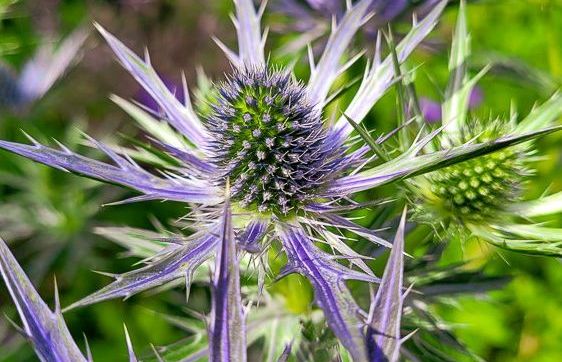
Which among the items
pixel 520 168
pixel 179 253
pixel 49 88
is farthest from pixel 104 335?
pixel 520 168

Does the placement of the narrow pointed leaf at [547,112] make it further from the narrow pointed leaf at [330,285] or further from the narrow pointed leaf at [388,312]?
the narrow pointed leaf at [388,312]

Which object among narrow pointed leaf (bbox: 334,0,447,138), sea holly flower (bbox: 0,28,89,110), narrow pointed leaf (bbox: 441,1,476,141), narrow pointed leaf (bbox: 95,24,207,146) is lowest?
narrow pointed leaf (bbox: 441,1,476,141)

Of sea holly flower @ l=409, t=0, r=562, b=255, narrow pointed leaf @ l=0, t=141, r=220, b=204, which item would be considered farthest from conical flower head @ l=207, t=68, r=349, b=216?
sea holly flower @ l=409, t=0, r=562, b=255

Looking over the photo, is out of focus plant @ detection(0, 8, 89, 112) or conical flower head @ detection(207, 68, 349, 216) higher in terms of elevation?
out of focus plant @ detection(0, 8, 89, 112)

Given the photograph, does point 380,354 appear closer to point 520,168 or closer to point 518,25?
point 520,168

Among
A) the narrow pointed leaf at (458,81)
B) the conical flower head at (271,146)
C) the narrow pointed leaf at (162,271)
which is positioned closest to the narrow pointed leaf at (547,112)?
the narrow pointed leaf at (458,81)

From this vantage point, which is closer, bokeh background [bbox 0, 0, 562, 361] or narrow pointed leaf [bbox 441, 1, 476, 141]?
narrow pointed leaf [bbox 441, 1, 476, 141]

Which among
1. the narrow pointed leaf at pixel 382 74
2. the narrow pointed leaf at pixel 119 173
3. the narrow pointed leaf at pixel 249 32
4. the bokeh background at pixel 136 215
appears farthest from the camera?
the bokeh background at pixel 136 215

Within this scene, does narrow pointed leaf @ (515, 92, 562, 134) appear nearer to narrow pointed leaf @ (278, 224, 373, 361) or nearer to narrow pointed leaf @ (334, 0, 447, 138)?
narrow pointed leaf @ (334, 0, 447, 138)
